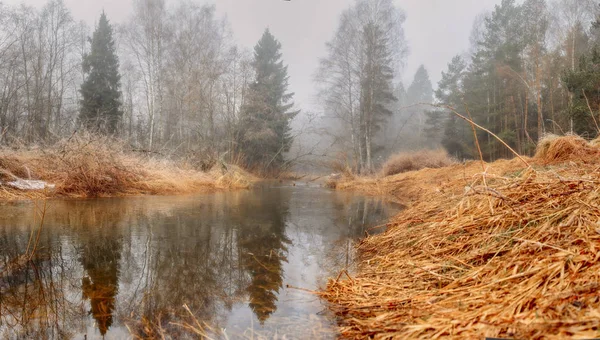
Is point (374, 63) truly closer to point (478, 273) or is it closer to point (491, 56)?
point (491, 56)

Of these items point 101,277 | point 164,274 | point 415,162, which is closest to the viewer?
point 101,277

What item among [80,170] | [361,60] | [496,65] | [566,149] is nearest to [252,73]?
[361,60]

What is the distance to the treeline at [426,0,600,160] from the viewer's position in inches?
583

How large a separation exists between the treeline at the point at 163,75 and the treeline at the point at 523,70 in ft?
36.9

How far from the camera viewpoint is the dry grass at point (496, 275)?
0.99m

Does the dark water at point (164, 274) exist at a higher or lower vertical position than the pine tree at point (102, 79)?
lower

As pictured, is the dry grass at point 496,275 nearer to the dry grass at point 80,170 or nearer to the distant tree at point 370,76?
the dry grass at point 80,170

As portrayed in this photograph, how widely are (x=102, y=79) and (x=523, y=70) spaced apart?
2423 centimetres

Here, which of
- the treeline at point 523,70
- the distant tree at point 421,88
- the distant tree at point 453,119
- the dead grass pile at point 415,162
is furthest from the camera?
the distant tree at point 421,88

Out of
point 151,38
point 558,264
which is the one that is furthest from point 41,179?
point 151,38

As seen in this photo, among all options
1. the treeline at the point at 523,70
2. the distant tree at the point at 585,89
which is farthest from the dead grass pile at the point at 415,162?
A: the distant tree at the point at 585,89

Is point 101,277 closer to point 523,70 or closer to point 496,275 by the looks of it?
point 496,275

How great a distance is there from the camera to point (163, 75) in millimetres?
17531

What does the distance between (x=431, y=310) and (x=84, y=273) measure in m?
2.29
